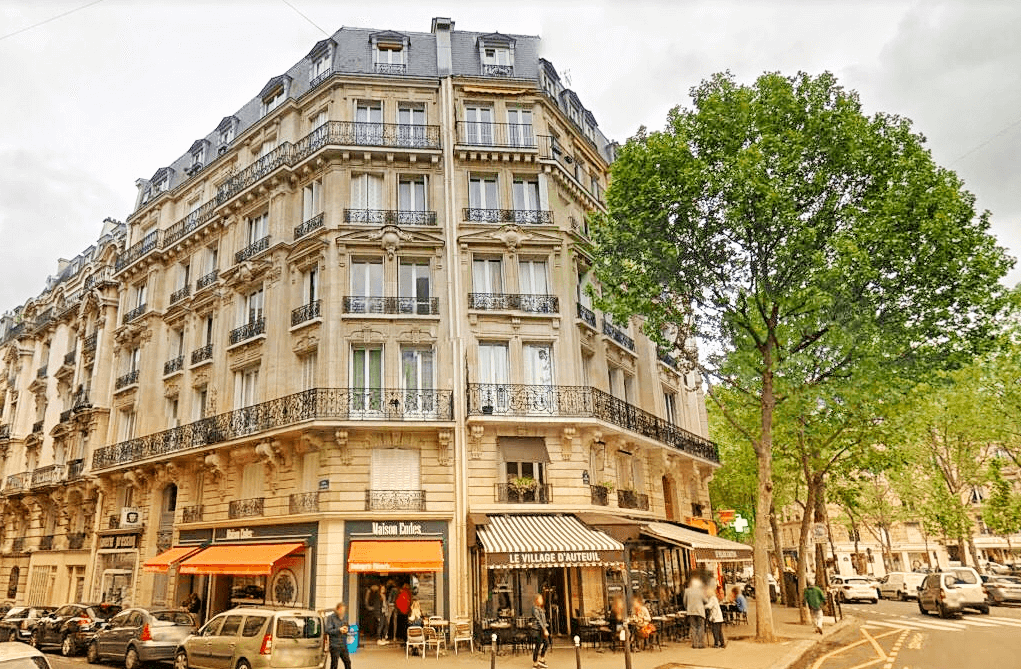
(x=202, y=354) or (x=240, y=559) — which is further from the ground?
(x=202, y=354)

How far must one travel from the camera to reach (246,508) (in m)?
20.2

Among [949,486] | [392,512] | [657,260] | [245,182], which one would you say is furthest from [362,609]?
[949,486]

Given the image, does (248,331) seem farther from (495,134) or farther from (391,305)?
(495,134)

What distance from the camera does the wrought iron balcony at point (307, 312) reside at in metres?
20.2

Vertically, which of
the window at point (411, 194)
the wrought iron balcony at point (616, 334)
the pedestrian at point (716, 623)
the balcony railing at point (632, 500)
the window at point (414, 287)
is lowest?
the pedestrian at point (716, 623)

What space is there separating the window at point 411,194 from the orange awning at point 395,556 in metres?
10.4

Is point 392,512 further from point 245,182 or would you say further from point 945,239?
point 945,239

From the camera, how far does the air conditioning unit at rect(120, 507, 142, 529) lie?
24.4 meters

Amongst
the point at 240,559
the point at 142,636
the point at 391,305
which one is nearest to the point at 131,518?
the point at 240,559

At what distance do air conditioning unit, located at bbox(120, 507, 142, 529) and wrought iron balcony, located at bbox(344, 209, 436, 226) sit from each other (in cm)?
1379

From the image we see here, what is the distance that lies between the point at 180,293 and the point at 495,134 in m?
14.1

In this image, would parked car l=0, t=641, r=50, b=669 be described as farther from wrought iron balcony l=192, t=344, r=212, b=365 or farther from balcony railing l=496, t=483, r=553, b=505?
wrought iron balcony l=192, t=344, r=212, b=365

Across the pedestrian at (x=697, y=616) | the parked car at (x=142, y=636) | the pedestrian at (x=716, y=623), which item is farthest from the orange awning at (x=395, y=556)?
Result: the pedestrian at (x=716, y=623)

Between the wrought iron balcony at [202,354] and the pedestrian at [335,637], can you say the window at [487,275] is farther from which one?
the pedestrian at [335,637]
